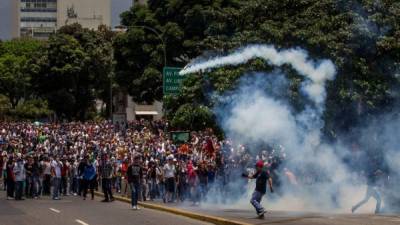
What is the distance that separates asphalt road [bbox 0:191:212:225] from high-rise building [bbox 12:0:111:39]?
106 m

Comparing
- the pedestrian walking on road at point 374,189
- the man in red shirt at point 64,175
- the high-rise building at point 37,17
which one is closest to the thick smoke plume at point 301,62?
the pedestrian walking on road at point 374,189

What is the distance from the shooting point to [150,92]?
51469 millimetres

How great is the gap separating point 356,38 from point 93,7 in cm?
10893

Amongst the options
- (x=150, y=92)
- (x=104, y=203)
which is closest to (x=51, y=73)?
(x=150, y=92)

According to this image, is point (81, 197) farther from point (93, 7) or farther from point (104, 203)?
point (93, 7)

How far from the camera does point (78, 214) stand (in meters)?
20.9

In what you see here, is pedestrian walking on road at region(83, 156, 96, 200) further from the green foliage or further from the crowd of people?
the green foliage

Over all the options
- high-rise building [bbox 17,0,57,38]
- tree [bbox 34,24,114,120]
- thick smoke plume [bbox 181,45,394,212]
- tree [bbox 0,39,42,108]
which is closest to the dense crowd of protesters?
thick smoke plume [bbox 181,45,394,212]

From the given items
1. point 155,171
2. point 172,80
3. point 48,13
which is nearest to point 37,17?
point 48,13

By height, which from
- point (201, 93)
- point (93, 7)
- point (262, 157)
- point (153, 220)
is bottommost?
point (153, 220)

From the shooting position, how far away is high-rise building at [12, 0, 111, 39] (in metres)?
131

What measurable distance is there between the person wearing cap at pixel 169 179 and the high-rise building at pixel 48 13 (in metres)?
105

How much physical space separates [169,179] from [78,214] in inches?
240

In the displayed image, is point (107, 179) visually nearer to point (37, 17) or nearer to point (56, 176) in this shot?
point (56, 176)
